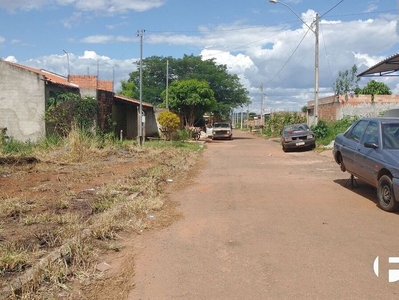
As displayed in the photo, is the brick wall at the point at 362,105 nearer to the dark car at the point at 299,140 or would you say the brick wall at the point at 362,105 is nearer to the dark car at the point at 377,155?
the dark car at the point at 299,140

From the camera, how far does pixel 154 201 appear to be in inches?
312

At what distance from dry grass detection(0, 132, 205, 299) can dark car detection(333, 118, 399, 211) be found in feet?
13.4

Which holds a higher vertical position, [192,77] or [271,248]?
[192,77]

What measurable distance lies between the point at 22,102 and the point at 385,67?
1675 cm

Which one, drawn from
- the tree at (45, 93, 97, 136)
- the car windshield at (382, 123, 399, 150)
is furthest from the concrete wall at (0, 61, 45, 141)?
the car windshield at (382, 123, 399, 150)

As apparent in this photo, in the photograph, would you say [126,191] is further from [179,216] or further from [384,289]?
[384,289]

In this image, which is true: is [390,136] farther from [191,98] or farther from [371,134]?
[191,98]

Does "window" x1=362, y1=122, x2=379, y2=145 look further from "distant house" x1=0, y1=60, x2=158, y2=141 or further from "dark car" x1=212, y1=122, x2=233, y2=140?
"dark car" x1=212, y1=122, x2=233, y2=140

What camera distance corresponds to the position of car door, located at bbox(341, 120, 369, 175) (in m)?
8.86

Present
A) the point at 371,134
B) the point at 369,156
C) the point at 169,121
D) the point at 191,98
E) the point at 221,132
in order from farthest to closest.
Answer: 1. the point at 221,132
2. the point at 191,98
3. the point at 169,121
4. the point at 371,134
5. the point at 369,156

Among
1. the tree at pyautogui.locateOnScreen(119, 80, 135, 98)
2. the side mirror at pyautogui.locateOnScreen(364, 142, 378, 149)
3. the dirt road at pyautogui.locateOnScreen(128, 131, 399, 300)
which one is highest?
the tree at pyautogui.locateOnScreen(119, 80, 135, 98)

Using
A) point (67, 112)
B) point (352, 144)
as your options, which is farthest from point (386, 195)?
point (67, 112)

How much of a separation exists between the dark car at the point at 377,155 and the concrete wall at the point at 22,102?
51.3ft

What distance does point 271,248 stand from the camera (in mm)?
5211
